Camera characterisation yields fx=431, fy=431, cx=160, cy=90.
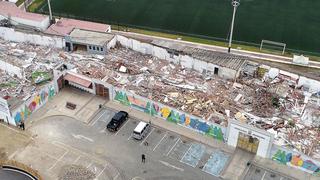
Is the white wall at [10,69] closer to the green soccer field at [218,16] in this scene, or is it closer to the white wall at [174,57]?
the white wall at [174,57]

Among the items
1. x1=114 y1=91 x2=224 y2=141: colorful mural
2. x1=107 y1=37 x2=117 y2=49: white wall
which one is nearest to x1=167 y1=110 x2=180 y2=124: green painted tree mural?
x1=114 y1=91 x2=224 y2=141: colorful mural

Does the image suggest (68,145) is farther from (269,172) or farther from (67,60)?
(269,172)

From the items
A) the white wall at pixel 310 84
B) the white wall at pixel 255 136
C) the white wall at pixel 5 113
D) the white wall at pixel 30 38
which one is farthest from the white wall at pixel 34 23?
the white wall at pixel 310 84

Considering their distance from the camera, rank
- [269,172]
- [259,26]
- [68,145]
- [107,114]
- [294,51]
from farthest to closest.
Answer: [259,26], [294,51], [107,114], [68,145], [269,172]

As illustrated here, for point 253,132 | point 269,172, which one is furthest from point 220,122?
point 269,172

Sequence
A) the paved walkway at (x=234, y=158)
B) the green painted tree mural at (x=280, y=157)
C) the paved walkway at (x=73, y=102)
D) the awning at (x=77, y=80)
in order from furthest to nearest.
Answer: the awning at (x=77, y=80)
the paved walkway at (x=73, y=102)
the green painted tree mural at (x=280, y=157)
the paved walkway at (x=234, y=158)

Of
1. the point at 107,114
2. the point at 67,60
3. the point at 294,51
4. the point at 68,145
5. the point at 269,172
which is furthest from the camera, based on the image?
the point at 294,51
